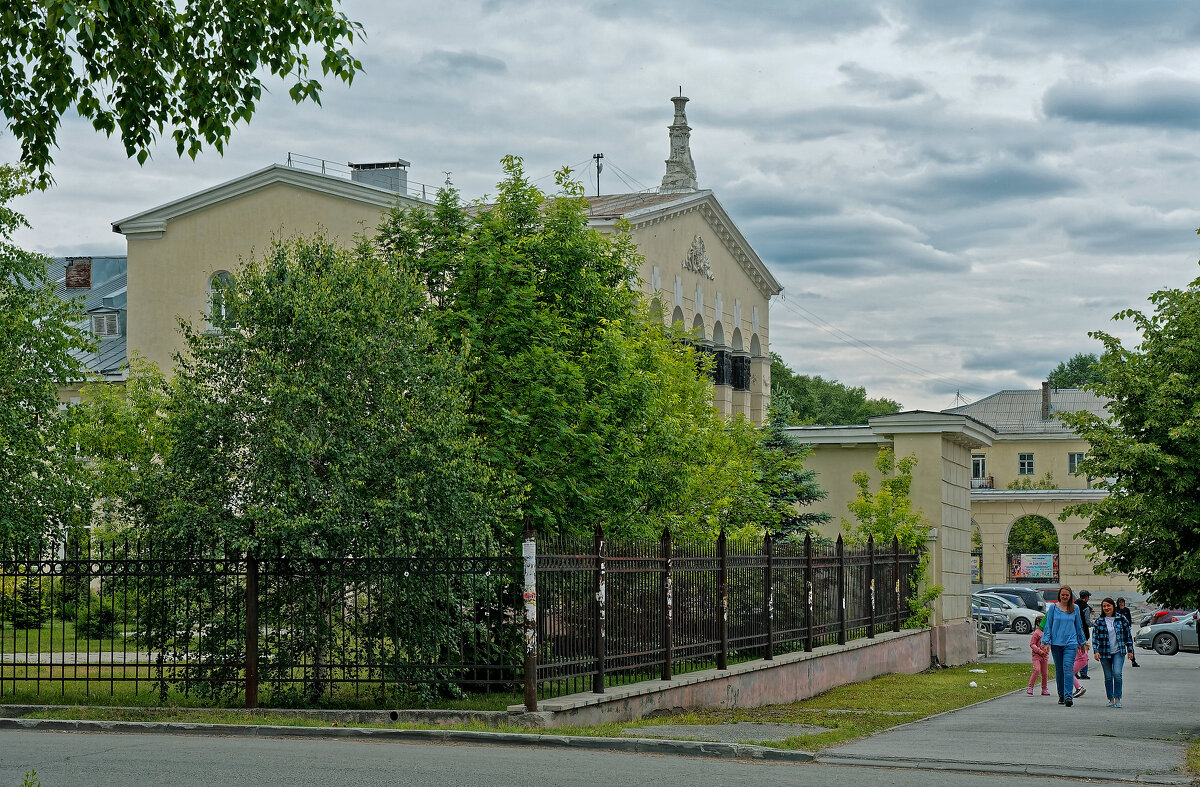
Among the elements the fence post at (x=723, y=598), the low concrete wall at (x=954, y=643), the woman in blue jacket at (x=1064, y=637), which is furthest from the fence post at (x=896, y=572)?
the fence post at (x=723, y=598)

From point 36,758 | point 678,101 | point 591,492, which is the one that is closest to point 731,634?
point 591,492

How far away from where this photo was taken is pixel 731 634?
18828mm

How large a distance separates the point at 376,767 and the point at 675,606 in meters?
6.69

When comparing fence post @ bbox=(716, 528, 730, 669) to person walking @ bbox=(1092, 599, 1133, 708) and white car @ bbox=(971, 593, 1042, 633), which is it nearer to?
person walking @ bbox=(1092, 599, 1133, 708)

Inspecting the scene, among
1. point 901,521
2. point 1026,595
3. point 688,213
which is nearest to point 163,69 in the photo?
Result: point 901,521

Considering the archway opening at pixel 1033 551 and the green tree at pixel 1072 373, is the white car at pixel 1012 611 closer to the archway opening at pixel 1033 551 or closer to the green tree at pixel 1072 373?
the archway opening at pixel 1033 551

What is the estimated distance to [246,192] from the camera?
39469 mm

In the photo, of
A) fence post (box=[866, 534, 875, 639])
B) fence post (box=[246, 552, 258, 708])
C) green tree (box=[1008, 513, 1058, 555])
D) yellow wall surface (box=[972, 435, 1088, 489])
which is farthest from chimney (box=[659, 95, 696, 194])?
fence post (box=[246, 552, 258, 708])

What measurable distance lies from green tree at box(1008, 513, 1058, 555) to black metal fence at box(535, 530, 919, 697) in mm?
51939

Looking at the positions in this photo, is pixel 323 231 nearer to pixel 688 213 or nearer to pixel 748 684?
pixel 688 213

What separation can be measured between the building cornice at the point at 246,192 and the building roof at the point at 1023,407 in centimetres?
5751

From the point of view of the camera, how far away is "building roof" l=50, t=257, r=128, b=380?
1678 inches

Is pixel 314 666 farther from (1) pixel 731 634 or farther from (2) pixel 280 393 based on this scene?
(1) pixel 731 634

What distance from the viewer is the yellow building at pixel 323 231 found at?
38.7 m
